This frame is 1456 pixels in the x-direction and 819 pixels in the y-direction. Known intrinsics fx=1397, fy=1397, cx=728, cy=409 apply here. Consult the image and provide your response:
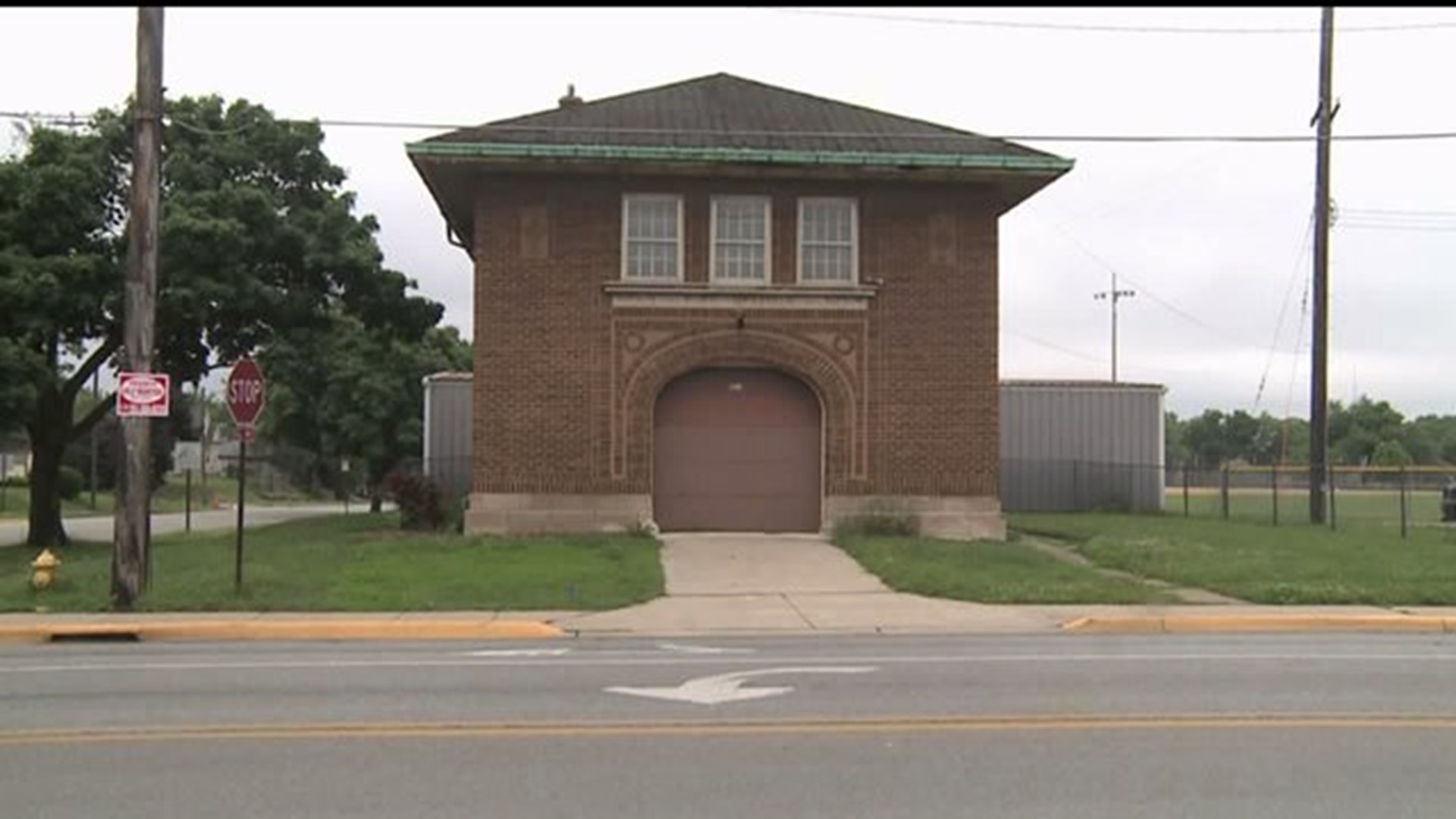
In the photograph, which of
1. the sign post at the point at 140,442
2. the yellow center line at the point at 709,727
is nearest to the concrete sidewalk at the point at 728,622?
the sign post at the point at 140,442

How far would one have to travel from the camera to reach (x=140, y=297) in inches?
648

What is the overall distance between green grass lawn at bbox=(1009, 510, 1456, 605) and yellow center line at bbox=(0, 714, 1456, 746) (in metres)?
8.65

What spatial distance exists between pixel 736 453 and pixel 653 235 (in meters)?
4.21

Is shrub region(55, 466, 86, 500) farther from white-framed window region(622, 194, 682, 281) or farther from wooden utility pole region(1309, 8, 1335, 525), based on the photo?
wooden utility pole region(1309, 8, 1335, 525)

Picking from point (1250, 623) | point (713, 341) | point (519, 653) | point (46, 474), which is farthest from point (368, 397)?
point (1250, 623)

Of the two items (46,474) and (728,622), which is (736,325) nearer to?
(728,622)

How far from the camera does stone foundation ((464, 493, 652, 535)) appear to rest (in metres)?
24.1

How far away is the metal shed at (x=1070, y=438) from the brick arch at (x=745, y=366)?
15.4 meters

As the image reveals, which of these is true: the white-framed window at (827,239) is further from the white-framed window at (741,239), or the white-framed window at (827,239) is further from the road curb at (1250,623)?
the road curb at (1250,623)

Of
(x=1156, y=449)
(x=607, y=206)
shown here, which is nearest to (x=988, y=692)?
(x=607, y=206)

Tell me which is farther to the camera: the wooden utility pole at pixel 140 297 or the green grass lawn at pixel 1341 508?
the green grass lawn at pixel 1341 508

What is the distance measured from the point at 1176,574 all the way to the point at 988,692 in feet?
33.4

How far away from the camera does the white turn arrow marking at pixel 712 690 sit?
9.71m

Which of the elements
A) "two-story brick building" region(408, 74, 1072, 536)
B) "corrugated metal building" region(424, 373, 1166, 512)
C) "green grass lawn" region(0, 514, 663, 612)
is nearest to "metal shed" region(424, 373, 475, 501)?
"corrugated metal building" region(424, 373, 1166, 512)
